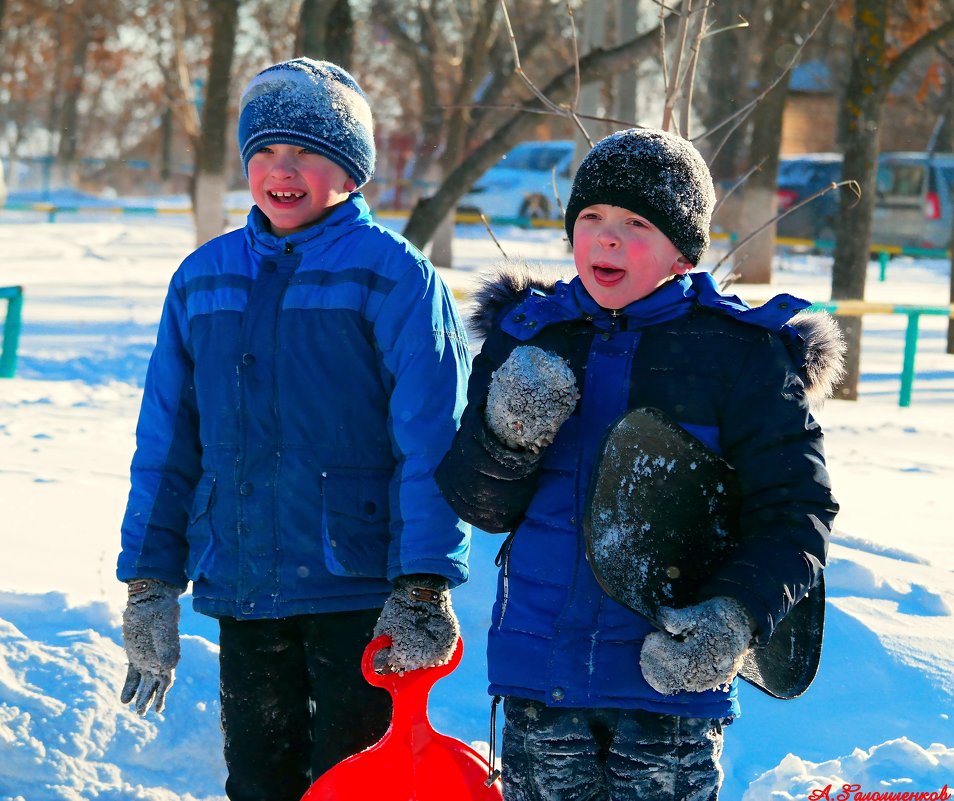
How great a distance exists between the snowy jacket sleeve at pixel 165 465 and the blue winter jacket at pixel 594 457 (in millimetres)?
715

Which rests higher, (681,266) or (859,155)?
(859,155)

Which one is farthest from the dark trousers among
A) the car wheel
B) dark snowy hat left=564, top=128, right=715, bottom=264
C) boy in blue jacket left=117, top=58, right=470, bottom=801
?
the car wheel

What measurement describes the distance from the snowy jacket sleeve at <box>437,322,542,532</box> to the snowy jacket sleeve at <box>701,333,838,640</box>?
13.0 inches

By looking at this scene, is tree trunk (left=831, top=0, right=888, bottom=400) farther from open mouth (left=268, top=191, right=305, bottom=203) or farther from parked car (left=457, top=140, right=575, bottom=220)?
parked car (left=457, top=140, right=575, bottom=220)

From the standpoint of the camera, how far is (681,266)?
7.14 feet

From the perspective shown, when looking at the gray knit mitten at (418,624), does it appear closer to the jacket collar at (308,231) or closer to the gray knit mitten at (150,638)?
the gray knit mitten at (150,638)

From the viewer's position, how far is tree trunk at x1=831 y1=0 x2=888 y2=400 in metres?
9.02

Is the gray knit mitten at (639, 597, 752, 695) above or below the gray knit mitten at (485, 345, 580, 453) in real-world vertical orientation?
below

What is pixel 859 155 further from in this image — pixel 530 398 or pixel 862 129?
pixel 530 398

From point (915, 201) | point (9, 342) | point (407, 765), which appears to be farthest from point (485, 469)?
point (915, 201)

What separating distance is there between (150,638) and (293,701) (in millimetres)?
308

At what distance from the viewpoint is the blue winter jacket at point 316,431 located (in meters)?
2.41

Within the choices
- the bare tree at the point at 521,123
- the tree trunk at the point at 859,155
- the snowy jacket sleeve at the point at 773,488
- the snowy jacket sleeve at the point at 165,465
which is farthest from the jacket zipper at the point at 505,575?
the tree trunk at the point at 859,155

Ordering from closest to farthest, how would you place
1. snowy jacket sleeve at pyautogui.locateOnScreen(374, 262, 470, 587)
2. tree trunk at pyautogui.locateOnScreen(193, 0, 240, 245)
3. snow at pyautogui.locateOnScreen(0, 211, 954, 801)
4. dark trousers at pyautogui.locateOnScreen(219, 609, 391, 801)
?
snowy jacket sleeve at pyautogui.locateOnScreen(374, 262, 470, 587) → dark trousers at pyautogui.locateOnScreen(219, 609, 391, 801) → snow at pyautogui.locateOnScreen(0, 211, 954, 801) → tree trunk at pyautogui.locateOnScreen(193, 0, 240, 245)
